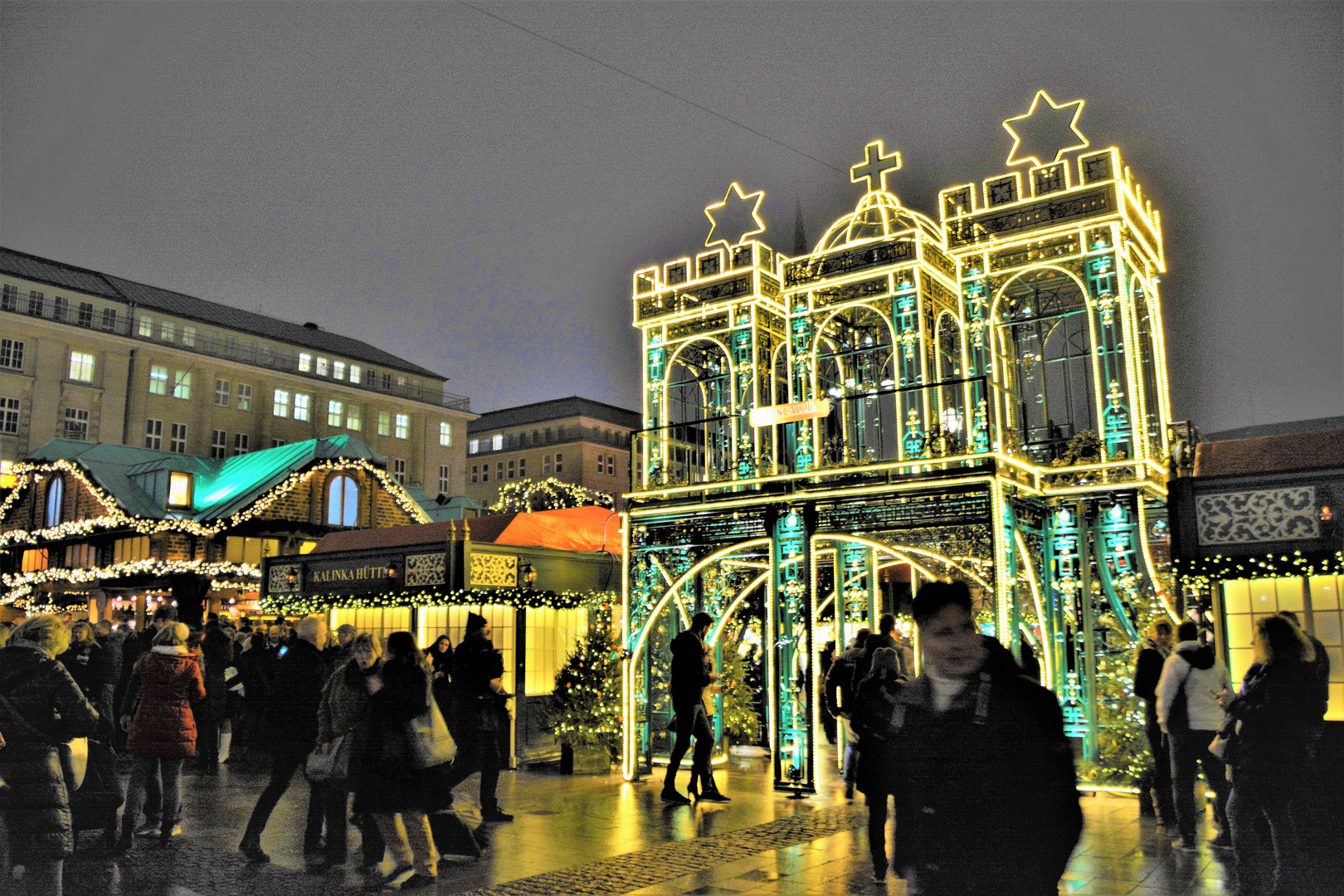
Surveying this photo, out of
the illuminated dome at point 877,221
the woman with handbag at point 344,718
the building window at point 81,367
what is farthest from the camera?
the building window at point 81,367

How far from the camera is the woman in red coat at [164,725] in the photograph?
8.19 metres

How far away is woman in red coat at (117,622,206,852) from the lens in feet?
26.9

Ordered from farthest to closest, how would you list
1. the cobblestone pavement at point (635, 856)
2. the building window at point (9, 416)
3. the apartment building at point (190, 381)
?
the apartment building at point (190, 381) → the building window at point (9, 416) → the cobblestone pavement at point (635, 856)

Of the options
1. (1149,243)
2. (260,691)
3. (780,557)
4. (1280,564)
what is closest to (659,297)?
(780,557)

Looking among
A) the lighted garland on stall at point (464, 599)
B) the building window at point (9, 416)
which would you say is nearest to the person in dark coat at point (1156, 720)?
the lighted garland on stall at point (464, 599)

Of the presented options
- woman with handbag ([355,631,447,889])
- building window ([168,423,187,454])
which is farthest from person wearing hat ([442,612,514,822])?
building window ([168,423,187,454])

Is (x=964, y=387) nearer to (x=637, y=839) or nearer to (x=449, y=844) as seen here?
(x=637, y=839)

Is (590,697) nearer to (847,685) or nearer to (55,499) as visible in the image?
(847,685)

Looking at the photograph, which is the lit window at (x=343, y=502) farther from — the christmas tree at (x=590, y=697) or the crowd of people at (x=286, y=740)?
the crowd of people at (x=286, y=740)

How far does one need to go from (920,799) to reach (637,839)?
5.86 meters

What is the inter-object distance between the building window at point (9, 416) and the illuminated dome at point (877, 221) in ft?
143

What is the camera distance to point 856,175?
13906 millimetres

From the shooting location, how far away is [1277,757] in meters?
6.48

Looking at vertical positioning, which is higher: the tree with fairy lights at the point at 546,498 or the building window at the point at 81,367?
the building window at the point at 81,367
